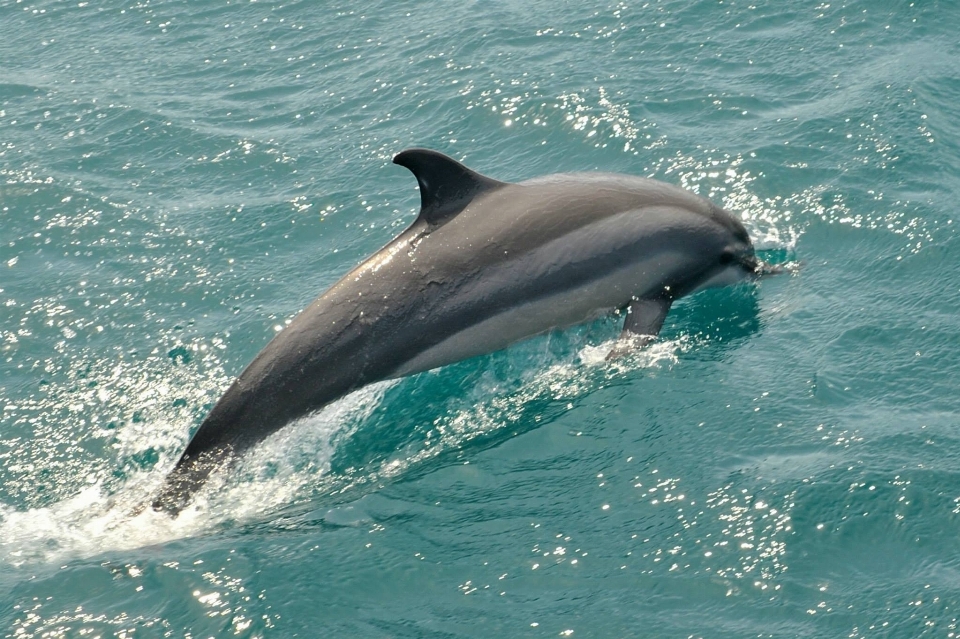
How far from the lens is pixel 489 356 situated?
31.6ft

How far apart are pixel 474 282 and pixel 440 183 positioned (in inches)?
32.1

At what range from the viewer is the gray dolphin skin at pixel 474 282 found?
8.57 metres

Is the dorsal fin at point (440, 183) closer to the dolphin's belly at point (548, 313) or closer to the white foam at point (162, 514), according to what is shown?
the dolphin's belly at point (548, 313)

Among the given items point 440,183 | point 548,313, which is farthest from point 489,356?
point 440,183

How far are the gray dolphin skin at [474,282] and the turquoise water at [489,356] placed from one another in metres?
0.24

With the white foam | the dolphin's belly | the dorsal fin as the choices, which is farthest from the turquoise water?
the dorsal fin

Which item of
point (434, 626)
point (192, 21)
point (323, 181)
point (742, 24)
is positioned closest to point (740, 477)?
point (434, 626)

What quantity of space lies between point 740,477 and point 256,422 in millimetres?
3396

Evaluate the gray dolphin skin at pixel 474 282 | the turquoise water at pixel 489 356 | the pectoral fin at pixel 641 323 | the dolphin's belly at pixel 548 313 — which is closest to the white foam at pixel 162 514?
the turquoise water at pixel 489 356

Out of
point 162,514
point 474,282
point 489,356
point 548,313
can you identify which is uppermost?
point 474,282

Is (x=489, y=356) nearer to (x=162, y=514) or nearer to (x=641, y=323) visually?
(x=641, y=323)

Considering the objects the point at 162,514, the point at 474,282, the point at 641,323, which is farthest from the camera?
the point at 641,323

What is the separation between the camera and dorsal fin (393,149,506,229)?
29.9 feet

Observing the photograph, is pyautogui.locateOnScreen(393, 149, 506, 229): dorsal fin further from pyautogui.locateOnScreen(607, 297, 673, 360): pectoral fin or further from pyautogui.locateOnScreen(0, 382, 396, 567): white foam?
pyautogui.locateOnScreen(607, 297, 673, 360): pectoral fin
